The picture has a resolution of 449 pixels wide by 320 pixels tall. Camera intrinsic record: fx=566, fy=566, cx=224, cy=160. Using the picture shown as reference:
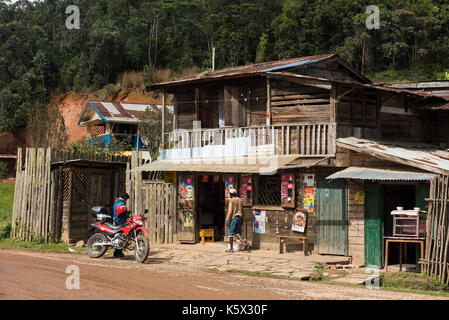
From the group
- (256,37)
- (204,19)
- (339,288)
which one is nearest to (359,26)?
(256,37)

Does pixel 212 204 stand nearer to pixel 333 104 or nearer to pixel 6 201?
pixel 333 104

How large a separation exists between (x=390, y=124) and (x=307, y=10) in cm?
3259

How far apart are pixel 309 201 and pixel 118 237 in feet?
17.0

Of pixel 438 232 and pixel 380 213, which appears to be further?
pixel 380 213

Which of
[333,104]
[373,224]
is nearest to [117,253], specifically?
[373,224]

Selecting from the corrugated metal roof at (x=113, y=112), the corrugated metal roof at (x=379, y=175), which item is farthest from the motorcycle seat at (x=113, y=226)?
the corrugated metal roof at (x=113, y=112)

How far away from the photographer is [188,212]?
17.7 meters

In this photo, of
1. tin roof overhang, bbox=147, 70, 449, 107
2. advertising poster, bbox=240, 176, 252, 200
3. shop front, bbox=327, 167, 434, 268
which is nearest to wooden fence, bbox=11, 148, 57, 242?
tin roof overhang, bbox=147, 70, 449, 107

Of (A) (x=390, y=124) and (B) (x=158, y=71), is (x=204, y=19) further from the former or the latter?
(A) (x=390, y=124)

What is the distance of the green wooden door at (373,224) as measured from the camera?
1384cm

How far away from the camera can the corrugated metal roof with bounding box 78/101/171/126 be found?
3891 cm

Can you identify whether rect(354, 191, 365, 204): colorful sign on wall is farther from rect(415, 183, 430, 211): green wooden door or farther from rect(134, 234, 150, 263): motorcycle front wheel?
rect(134, 234, 150, 263): motorcycle front wheel

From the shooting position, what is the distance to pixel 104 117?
3850 cm

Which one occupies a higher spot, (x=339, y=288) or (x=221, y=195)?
(x=221, y=195)
